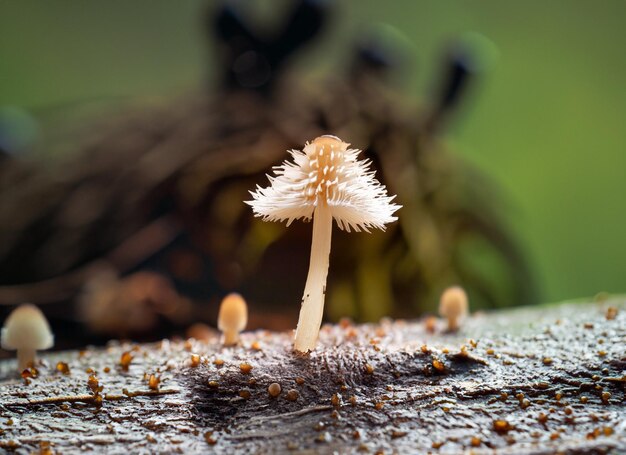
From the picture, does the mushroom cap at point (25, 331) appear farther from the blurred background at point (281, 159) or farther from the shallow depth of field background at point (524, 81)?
the shallow depth of field background at point (524, 81)

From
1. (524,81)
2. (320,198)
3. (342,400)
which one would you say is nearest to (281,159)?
(320,198)

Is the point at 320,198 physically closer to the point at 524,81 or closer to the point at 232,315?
the point at 232,315

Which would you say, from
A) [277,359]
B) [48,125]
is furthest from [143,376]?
[48,125]

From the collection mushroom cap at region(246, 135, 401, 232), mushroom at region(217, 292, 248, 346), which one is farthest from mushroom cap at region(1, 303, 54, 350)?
mushroom cap at region(246, 135, 401, 232)

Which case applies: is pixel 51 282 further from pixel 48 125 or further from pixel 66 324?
pixel 48 125

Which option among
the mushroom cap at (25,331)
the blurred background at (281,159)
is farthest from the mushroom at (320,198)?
the blurred background at (281,159)

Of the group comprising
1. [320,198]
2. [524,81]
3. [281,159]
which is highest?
[524,81]
